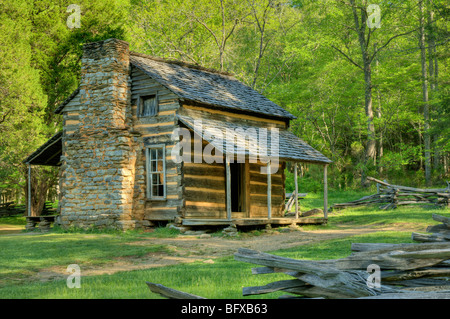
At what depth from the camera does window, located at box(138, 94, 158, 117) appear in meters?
17.9

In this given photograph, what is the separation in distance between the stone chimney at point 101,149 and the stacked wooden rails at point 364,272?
12.0 meters

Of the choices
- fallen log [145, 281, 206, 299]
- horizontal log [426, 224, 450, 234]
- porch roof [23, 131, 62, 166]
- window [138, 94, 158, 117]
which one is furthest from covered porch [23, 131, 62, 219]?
horizontal log [426, 224, 450, 234]

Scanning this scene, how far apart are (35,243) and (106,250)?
251 centimetres

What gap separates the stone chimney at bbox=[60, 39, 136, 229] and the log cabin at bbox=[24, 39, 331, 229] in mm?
35

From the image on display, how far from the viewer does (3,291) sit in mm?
7859

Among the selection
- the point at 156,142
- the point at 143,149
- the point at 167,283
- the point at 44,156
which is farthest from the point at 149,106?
the point at 167,283

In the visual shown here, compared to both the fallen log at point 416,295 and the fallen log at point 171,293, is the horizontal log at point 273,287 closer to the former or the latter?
the fallen log at point 171,293

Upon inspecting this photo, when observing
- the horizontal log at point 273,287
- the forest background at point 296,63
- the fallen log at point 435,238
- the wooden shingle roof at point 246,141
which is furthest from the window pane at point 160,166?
the horizontal log at point 273,287

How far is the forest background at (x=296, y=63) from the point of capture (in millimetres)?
24109

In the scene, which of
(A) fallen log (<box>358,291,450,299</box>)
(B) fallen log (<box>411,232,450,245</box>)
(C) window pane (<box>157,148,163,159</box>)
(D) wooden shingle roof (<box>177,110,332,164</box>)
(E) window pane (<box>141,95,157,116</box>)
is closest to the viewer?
(A) fallen log (<box>358,291,450,299</box>)

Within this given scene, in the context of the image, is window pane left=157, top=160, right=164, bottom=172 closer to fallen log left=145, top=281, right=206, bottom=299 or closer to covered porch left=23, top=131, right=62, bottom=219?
covered porch left=23, top=131, right=62, bottom=219

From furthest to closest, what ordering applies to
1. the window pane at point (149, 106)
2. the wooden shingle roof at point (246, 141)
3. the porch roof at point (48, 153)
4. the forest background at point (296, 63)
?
the forest background at point (296, 63) < the porch roof at point (48, 153) < the window pane at point (149, 106) < the wooden shingle roof at point (246, 141)

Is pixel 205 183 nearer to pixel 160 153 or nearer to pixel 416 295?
pixel 160 153
